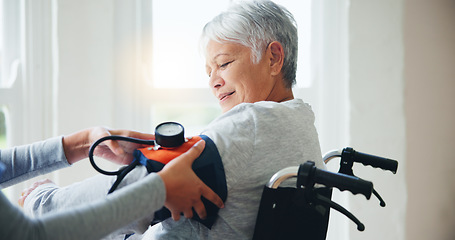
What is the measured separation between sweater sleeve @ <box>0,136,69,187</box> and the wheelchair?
665 mm

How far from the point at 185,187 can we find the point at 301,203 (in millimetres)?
256

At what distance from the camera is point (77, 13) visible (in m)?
1.69

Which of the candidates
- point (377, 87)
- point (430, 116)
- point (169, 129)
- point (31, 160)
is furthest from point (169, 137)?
point (430, 116)

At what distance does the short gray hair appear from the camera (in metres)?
1.08

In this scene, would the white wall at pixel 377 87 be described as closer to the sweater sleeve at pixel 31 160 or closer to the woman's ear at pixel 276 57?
the woman's ear at pixel 276 57

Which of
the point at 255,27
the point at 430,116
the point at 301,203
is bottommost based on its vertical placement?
the point at 301,203

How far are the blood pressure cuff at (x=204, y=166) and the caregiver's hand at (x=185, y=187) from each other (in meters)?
0.01

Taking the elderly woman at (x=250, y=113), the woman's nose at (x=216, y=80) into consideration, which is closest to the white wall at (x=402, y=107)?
the elderly woman at (x=250, y=113)

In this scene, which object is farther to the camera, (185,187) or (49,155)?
(49,155)

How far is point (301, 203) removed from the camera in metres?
0.79

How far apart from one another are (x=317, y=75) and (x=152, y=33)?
90 centimetres

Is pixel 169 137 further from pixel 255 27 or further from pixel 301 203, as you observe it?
pixel 255 27

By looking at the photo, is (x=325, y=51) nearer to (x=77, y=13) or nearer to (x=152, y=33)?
(x=152, y=33)

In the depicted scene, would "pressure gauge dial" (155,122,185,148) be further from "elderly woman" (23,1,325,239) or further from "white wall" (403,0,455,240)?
"white wall" (403,0,455,240)
